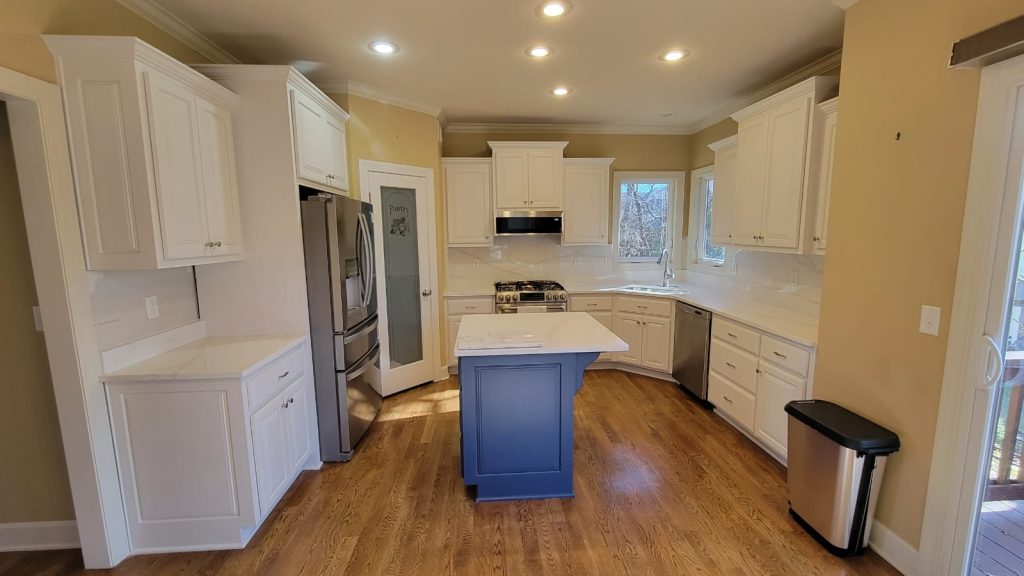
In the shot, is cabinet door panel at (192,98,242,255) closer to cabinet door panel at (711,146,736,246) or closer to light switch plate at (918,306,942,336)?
light switch plate at (918,306,942,336)

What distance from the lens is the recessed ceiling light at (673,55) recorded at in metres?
2.71

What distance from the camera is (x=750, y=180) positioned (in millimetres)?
3107

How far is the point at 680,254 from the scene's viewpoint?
4.88 m

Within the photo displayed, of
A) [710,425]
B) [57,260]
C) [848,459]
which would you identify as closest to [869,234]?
[848,459]

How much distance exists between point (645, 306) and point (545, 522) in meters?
2.53

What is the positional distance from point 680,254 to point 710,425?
2.29m

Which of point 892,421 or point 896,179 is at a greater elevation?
point 896,179

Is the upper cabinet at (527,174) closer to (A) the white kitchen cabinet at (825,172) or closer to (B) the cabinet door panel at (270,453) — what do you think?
(A) the white kitchen cabinet at (825,172)

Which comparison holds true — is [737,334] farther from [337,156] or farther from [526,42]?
[337,156]

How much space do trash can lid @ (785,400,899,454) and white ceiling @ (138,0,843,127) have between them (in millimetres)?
2120

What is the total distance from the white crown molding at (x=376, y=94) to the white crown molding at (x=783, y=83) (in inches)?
111

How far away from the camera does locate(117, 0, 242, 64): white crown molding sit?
205cm

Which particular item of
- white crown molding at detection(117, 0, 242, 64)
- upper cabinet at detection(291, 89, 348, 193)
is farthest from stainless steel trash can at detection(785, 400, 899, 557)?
white crown molding at detection(117, 0, 242, 64)

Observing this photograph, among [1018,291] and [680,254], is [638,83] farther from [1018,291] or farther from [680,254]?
[1018,291]
